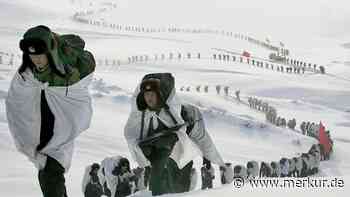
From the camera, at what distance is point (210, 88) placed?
16.1 m

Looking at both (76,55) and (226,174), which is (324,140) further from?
(76,55)

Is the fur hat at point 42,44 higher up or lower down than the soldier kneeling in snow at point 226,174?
higher up

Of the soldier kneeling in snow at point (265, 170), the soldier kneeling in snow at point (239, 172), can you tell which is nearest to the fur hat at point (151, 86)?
the soldier kneeling in snow at point (239, 172)

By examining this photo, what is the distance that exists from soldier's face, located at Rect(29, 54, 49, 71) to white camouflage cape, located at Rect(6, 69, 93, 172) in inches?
3.4

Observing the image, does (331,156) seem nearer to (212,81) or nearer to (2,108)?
(2,108)

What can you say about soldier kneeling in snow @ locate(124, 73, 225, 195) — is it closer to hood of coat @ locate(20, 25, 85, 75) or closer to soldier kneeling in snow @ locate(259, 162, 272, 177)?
hood of coat @ locate(20, 25, 85, 75)

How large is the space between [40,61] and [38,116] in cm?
31

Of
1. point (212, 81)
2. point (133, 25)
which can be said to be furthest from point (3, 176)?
point (133, 25)

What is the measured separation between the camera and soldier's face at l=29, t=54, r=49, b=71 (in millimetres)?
3908

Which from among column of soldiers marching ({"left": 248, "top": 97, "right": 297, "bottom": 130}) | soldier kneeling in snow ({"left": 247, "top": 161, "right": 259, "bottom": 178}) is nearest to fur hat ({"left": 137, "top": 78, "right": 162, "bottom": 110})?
soldier kneeling in snow ({"left": 247, "top": 161, "right": 259, "bottom": 178})

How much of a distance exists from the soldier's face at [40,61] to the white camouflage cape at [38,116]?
0.09 meters

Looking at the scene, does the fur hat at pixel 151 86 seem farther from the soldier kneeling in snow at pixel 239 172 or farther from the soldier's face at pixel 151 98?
the soldier kneeling in snow at pixel 239 172

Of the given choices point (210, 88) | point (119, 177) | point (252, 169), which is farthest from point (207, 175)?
point (210, 88)

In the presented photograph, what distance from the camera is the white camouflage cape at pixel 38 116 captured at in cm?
400
